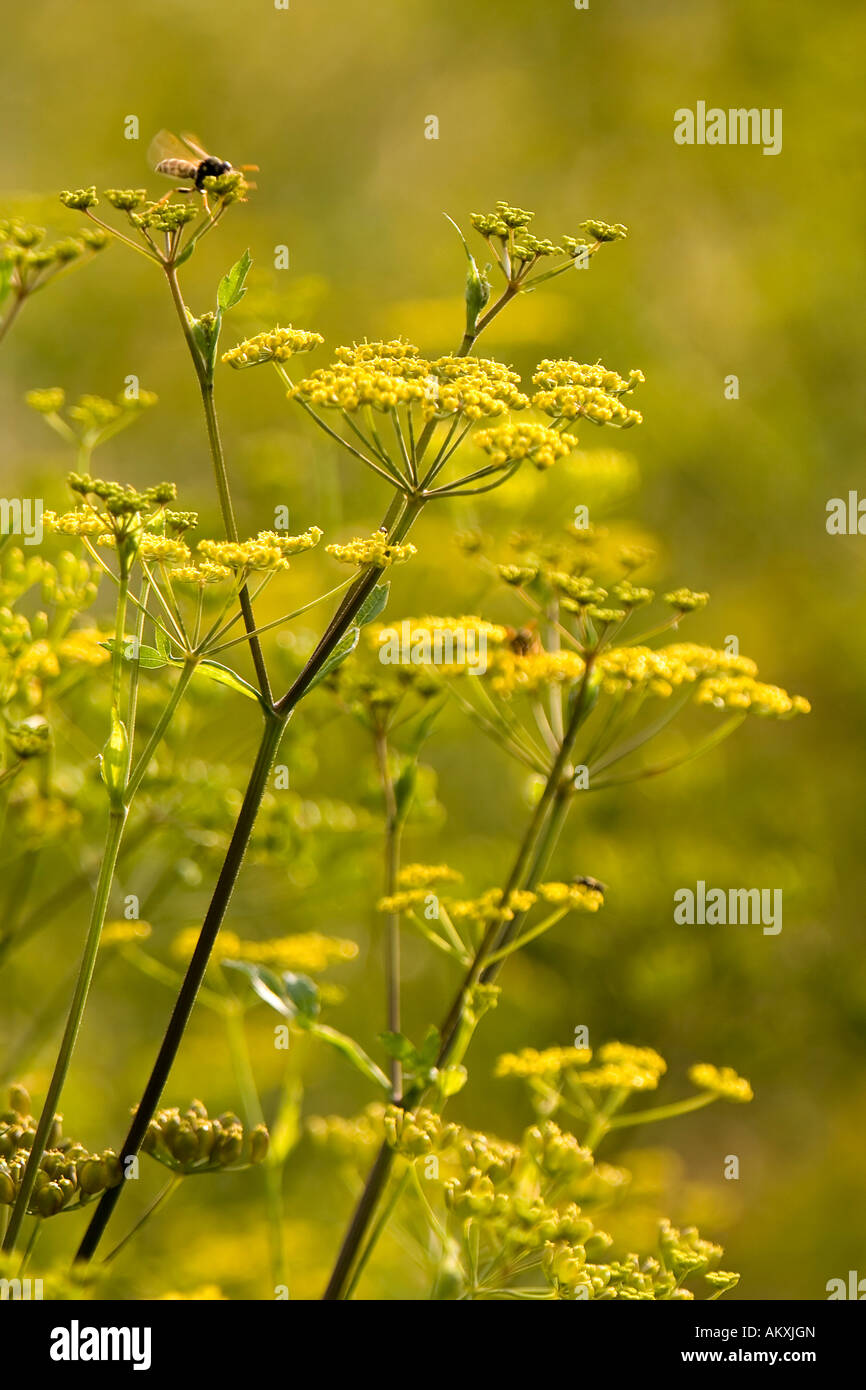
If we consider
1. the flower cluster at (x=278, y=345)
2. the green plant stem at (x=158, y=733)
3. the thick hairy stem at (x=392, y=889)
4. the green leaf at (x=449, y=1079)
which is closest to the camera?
the green plant stem at (x=158, y=733)

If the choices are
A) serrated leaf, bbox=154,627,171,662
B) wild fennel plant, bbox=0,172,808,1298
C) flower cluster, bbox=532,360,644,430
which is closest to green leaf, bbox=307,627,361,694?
wild fennel plant, bbox=0,172,808,1298

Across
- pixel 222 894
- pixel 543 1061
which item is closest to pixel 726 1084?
pixel 543 1061

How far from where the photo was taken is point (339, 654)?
925 millimetres

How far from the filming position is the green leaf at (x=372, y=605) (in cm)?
95

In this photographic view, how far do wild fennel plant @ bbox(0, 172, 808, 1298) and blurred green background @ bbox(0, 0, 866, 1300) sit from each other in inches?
16.4

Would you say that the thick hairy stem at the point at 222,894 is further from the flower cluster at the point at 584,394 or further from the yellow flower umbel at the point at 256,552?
the flower cluster at the point at 584,394

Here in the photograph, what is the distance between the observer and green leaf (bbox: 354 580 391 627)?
949 mm

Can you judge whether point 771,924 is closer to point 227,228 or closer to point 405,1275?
point 405,1275

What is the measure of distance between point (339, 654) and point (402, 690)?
1.60ft

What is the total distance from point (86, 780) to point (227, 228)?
3239mm

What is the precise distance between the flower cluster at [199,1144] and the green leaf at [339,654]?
378 millimetres

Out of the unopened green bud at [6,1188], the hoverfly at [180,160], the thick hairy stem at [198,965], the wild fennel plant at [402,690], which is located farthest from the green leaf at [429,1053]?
the hoverfly at [180,160]

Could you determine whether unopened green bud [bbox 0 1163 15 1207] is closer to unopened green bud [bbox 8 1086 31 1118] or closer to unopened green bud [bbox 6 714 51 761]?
unopened green bud [bbox 8 1086 31 1118]

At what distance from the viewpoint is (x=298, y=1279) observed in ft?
7.69
